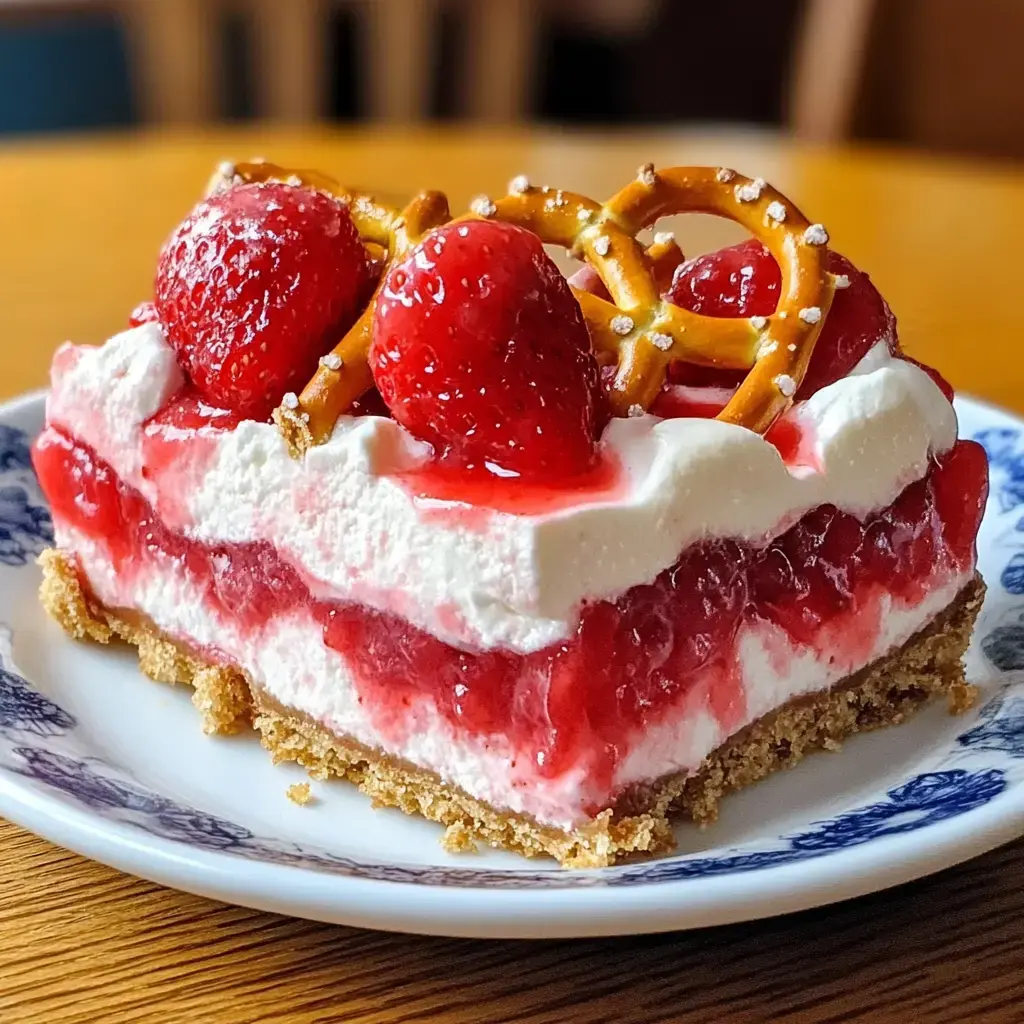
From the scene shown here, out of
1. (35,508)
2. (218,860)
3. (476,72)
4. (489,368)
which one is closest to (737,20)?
(476,72)

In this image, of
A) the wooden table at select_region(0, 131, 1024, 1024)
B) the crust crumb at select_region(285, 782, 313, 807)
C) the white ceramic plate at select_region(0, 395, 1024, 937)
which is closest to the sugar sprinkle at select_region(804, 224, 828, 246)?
the white ceramic plate at select_region(0, 395, 1024, 937)

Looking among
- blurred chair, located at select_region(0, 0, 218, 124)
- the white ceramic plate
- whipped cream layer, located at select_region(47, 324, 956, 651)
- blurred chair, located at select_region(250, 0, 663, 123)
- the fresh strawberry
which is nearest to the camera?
the white ceramic plate

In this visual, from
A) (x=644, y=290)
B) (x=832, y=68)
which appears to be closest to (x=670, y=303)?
(x=644, y=290)

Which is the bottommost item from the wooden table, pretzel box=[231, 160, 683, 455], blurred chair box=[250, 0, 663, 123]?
blurred chair box=[250, 0, 663, 123]

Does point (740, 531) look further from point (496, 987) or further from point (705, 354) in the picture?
point (496, 987)

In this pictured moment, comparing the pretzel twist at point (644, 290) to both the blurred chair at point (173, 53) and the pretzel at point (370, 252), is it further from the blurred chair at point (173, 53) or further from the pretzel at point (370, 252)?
the blurred chair at point (173, 53)

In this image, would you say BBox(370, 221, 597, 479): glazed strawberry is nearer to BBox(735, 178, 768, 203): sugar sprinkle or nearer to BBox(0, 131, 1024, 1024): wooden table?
BBox(735, 178, 768, 203): sugar sprinkle

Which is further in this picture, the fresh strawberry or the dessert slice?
the fresh strawberry
